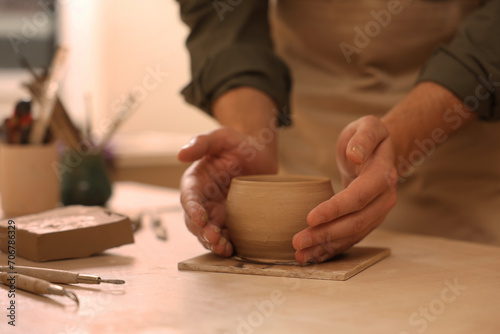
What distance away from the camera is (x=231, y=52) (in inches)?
51.3

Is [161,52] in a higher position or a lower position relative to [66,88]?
higher

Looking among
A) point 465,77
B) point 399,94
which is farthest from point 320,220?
point 399,94

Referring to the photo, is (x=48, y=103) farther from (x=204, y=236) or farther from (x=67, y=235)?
(x=204, y=236)

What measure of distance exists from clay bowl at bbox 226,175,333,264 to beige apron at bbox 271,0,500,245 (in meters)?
0.61

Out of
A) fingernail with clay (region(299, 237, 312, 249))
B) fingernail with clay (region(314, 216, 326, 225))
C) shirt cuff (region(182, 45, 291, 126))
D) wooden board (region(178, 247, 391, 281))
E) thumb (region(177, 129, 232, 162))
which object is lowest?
wooden board (region(178, 247, 391, 281))

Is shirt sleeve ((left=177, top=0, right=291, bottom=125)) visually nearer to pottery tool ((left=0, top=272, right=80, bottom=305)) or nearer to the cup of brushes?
the cup of brushes

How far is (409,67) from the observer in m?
1.45

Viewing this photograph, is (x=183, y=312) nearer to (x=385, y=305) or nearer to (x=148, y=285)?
(x=148, y=285)

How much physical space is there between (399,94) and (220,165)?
58 cm

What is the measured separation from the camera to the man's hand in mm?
825

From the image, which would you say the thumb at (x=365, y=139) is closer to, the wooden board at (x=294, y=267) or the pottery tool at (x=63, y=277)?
the wooden board at (x=294, y=267)

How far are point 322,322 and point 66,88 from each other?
260 cm

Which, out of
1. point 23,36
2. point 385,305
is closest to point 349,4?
point 385,305

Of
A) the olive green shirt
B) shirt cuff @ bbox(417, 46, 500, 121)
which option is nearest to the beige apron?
the olive green shirt
